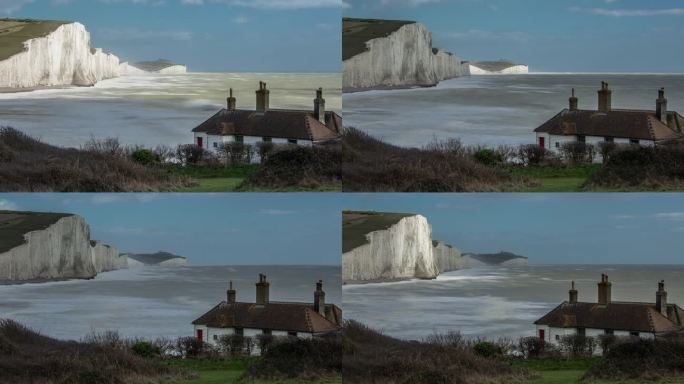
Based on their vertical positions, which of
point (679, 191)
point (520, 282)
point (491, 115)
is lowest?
point (520, 282)

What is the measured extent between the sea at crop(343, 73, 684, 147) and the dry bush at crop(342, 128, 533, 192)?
0.19 m

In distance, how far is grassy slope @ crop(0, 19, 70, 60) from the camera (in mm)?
16625

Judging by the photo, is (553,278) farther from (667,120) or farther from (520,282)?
(667,120)

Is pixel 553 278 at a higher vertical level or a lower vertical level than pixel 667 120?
A: lower

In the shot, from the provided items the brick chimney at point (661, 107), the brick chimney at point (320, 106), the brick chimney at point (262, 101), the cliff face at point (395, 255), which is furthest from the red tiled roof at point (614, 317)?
the brick chimney at point (262, 101)

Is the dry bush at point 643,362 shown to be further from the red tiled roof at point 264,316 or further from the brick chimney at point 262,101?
the brick chimney at point 262,101

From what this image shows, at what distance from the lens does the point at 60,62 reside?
1702 centimetres

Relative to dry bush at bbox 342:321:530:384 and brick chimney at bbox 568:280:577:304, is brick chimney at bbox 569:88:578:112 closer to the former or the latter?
brick chimney at bbox 568:280:577:304

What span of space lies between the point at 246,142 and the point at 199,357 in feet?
10.0

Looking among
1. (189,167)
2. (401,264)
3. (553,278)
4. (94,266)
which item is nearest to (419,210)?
(401,264)

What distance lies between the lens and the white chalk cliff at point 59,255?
53.9 ft

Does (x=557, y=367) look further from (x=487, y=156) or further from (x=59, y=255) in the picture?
(x=59, y=255)

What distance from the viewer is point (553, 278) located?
54.9 feet

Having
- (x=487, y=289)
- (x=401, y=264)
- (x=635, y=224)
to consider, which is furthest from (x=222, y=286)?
(x=635, y=224)
